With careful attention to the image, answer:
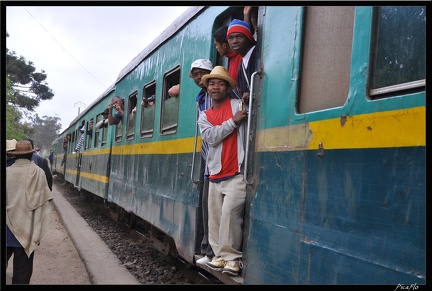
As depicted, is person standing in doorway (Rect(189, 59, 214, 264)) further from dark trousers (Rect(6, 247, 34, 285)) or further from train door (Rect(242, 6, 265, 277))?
dark trousers (Rect(6, 247, 34, 285))

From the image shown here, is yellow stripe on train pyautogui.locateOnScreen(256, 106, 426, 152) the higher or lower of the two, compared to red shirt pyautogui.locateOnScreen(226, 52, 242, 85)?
lower

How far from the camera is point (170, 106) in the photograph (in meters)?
5.21

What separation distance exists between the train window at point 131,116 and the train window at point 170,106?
63.8 inches

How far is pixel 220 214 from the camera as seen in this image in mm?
3492

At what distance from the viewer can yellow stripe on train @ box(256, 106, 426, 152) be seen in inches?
76.6

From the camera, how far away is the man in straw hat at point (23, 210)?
13.4ft

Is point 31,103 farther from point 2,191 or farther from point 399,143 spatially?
point 399,143

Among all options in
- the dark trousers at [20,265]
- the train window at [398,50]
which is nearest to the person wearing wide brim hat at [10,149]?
the dark trousers at [20,265]

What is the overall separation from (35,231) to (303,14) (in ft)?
10.3

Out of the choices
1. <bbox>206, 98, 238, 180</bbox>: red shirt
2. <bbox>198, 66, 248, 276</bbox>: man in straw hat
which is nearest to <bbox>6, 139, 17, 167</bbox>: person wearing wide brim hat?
<bbox>198, 66, 248, 276</bbox>: man in straw hat

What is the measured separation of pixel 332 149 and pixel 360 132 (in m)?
0.22

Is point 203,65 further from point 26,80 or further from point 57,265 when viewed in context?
point 26,80

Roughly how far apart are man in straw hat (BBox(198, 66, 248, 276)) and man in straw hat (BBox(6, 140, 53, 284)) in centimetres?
180

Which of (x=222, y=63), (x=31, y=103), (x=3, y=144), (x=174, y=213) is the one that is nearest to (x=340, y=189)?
(x=222, y=63)
